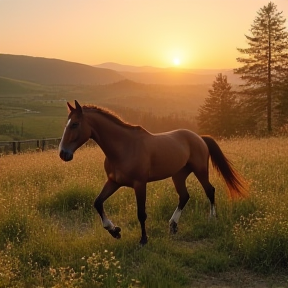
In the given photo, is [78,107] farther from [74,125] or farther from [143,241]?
[143,241]

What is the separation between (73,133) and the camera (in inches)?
213

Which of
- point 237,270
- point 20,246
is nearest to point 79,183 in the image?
point 20,246

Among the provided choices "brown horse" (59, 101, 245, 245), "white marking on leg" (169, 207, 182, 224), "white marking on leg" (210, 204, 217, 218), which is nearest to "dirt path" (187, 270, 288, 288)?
"brown horse" (59, 101, 245, 245)

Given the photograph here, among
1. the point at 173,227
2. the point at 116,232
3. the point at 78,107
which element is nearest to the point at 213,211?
the point at 173,227

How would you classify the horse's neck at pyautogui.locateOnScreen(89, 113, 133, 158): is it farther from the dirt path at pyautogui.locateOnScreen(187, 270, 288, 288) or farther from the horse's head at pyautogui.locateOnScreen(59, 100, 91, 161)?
the dirt path at pyautogui.locateOnScreen(187, 270, 288, 288)

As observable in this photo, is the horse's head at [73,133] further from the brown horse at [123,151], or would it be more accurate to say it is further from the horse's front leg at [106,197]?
the horse's front leg at [106,197]

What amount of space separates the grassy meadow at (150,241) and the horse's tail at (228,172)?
22 centimetres

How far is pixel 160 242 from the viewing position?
5.79 m

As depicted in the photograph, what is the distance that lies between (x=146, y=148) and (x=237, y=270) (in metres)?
2.24

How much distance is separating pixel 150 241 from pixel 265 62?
3069 centimetres

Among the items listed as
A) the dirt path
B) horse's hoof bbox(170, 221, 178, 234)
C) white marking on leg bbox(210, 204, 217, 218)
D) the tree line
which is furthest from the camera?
the tree line

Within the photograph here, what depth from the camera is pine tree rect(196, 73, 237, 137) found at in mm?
36406

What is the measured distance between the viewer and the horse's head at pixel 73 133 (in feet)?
17.5

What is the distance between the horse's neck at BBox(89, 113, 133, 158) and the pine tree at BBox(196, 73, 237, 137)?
3058cm
